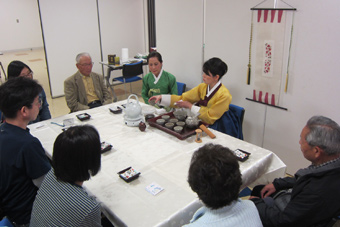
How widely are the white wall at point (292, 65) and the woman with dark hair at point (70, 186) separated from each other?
2.15m

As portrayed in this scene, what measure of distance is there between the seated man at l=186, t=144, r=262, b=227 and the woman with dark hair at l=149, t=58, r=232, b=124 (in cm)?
140

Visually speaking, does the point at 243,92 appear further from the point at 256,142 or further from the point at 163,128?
the point at 163,128

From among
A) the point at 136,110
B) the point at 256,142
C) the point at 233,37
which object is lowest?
the point at 256,142

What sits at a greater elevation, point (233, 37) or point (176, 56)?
point (233, 37)

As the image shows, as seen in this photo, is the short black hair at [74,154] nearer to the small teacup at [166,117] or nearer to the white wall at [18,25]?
the small teacup at [166,117]

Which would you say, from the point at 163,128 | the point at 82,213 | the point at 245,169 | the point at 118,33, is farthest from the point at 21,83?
the point at 118,33

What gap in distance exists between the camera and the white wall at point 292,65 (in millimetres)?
2398

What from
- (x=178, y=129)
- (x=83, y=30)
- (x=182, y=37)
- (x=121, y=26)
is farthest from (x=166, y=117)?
(x=121, y=26)

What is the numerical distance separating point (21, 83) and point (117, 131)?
3.02 ft

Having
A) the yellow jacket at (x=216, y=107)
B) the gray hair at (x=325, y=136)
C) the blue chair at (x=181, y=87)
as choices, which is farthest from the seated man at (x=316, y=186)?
the blue chair at (x=181, y=87)

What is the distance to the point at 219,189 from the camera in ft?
3.34

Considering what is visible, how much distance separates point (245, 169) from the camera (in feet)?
5.69

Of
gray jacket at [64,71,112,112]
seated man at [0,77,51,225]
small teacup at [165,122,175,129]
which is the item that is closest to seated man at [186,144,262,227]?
seated man at [0,77,51,225]

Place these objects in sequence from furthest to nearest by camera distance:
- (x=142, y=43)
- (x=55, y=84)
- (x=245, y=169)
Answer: (x=142, y=43)
(x=55, y=84)
(x=245, y=169)
